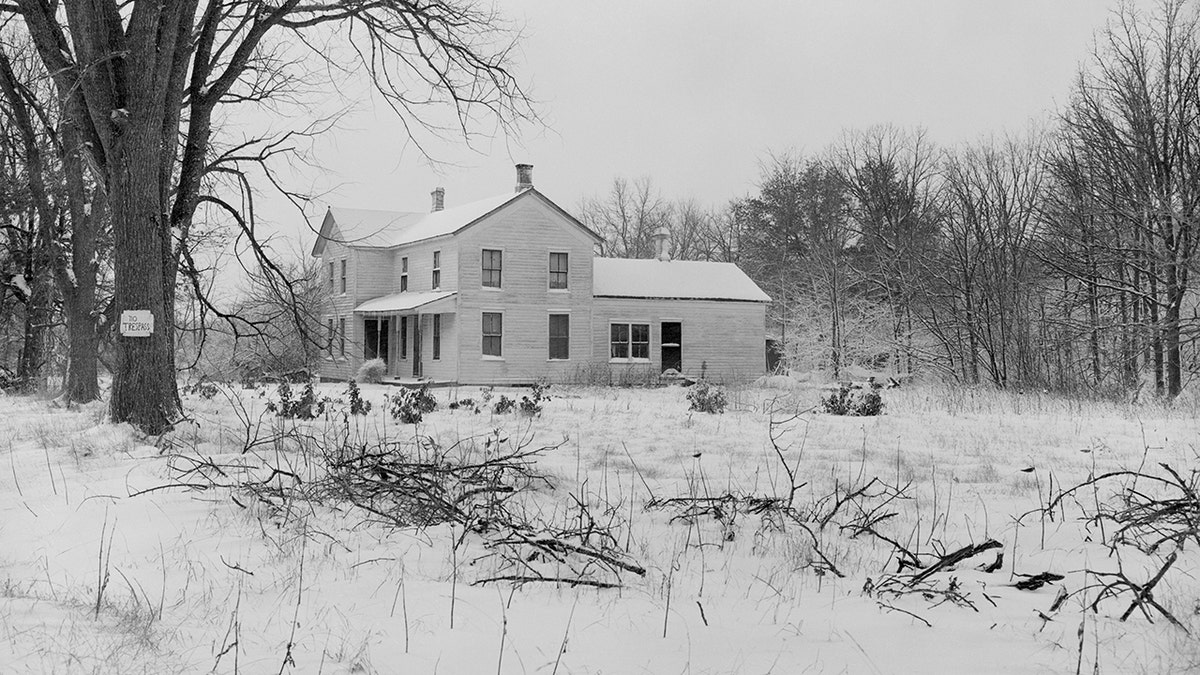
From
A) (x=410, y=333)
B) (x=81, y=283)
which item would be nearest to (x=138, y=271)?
(x=81, y=283)

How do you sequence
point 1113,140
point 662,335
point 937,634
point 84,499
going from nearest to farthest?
point 937,634 < point 84,499 < point 1113,140 < point 662,335

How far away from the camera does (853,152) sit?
38.7 meters

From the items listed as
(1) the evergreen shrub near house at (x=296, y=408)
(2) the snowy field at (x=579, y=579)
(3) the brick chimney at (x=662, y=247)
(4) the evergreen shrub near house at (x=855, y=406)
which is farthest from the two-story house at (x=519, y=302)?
(2) the snowy field at (x=579, y=579)

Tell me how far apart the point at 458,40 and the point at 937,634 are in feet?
33.0

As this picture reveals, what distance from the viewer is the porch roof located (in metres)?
27.0

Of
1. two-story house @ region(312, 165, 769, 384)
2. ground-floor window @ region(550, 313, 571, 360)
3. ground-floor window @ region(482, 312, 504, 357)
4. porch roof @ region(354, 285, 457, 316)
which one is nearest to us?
porch roof @ region(354, 285, 457, 316)

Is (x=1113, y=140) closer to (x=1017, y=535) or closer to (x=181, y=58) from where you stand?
(x=1017, y=535)

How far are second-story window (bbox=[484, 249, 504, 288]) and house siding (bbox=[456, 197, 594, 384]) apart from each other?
151mm

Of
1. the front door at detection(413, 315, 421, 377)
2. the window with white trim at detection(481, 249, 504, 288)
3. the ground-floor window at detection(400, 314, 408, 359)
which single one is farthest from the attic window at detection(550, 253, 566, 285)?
the ground-floor window at detection(400, 314, 408, 359)

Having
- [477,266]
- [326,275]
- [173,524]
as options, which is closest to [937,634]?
[173,524]

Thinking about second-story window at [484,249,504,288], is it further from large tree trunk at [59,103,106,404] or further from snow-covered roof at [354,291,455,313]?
large tree trunk at [59,103,106,404]

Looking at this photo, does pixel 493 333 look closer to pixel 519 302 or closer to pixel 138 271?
pixel 519 302

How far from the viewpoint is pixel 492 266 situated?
28.2 m

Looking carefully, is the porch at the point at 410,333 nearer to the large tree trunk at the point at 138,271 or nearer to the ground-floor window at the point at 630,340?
the ground-floor window at the point at 630,340
